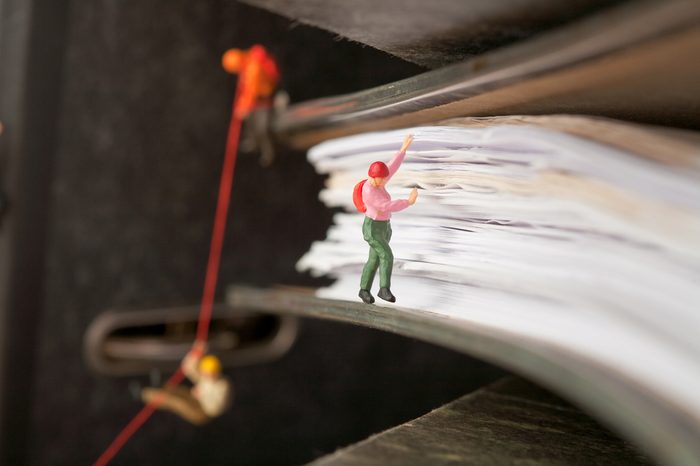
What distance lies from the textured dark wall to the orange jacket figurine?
3 cm

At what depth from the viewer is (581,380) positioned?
0.27 metres

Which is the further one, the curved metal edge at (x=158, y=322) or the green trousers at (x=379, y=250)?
the curved metal edge at (x=158, y=322)

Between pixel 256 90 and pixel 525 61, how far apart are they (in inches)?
15.7

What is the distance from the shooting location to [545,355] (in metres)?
0.29

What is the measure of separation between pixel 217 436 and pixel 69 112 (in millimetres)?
377

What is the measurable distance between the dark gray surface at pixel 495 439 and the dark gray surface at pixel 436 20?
0.78 ft

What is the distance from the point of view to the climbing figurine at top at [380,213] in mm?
384

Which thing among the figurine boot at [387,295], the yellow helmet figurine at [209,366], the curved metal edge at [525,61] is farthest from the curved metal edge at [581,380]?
the yellow helmet figurine at [209,366]

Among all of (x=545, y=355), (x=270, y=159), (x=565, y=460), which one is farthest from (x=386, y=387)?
(x=545, y=355)

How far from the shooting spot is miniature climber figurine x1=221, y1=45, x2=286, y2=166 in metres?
0.63

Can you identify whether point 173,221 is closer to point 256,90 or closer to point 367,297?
point 256,90

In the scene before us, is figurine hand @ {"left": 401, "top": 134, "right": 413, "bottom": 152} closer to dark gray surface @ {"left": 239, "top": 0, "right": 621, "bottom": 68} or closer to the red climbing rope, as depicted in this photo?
dark gray surface @ {"left": 239, "top": 0, "right": 621, "bottom": 68}

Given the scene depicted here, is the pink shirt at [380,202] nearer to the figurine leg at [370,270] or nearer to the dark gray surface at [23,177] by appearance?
the figurine leg at [370,270]

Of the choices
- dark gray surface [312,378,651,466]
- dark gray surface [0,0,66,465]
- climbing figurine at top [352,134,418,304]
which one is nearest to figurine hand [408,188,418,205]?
climbing figurine at top [352,134,418,304]
